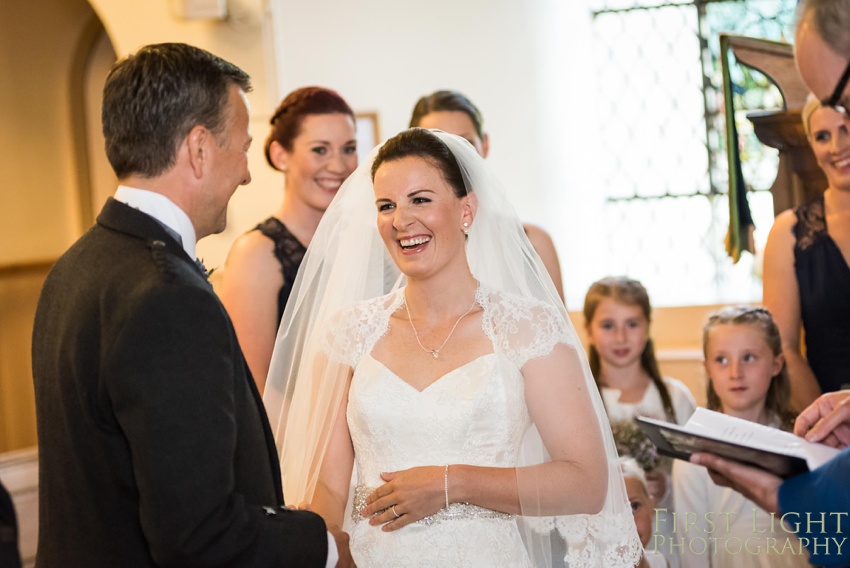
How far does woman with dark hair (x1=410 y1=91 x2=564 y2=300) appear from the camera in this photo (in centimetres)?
411

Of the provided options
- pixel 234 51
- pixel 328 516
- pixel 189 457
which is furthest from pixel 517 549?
pixel 234 51

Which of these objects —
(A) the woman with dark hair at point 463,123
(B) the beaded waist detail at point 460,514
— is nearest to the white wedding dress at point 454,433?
(B) the beaded waist detail at point 460,514

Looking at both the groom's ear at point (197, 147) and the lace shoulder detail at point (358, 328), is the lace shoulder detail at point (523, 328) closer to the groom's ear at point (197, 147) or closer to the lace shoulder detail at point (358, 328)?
the lace shoulder detail at point (358, 328)

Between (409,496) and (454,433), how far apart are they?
0.22 meters

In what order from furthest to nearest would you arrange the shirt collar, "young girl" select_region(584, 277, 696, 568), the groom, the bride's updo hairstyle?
1. "young girl" select_region(584, 277, 696, 568)
2. the bride's updo hairstyle
3. the shirt collar
4. the groom

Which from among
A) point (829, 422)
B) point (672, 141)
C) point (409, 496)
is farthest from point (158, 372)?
point (672, 141)

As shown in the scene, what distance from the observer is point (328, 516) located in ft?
9.47

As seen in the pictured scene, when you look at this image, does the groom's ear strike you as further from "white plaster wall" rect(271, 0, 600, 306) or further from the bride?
"white plaster wall" rect(271, 0, 600, 306)

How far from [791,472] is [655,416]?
7.26 feet

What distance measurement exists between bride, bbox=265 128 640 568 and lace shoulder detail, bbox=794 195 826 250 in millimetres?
1315

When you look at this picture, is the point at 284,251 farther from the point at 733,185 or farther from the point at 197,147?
the point at 733,185

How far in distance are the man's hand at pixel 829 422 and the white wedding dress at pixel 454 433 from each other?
70 cm

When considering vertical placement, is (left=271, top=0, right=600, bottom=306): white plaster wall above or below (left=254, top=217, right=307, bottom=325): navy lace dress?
above

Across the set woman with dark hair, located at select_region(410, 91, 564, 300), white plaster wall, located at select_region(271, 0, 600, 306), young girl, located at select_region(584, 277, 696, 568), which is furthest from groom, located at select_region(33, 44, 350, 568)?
white plaster wall, located at select_region(271, 0, 600, 306)
